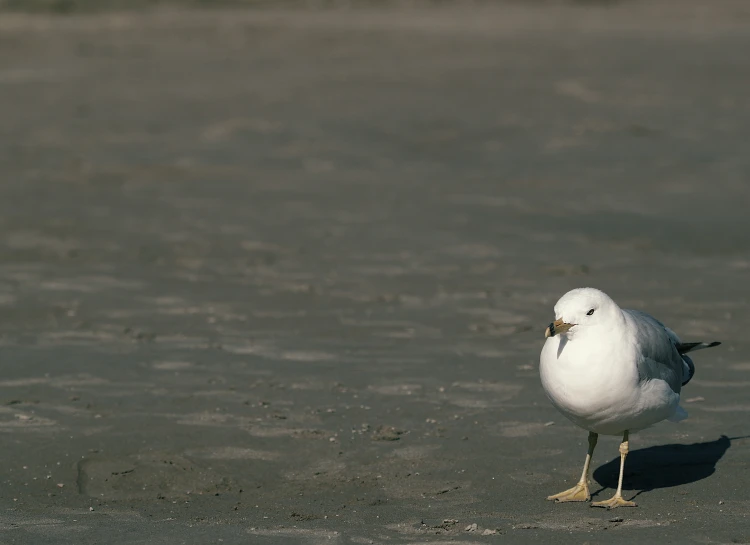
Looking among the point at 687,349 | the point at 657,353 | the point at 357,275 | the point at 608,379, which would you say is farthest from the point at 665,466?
the point at 357,275

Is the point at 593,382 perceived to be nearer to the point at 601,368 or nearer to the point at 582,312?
the point at 601,368

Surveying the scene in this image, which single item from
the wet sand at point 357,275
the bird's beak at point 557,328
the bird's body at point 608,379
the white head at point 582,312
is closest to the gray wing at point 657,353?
the bird's body at point 608,379

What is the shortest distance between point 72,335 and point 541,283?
360 centimetres

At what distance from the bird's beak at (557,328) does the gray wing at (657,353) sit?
394mm

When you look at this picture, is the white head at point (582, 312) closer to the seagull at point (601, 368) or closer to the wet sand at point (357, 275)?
the seagull at point (601, 368)

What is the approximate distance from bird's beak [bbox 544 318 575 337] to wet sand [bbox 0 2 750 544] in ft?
2.86

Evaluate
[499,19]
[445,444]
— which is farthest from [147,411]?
[499,19]

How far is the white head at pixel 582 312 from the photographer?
568 cm

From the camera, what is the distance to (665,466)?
6.57 metres

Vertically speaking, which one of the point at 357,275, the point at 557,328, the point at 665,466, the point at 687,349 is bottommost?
the point at 665,466

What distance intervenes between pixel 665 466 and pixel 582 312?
53.1 inches

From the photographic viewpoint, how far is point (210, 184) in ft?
42.1

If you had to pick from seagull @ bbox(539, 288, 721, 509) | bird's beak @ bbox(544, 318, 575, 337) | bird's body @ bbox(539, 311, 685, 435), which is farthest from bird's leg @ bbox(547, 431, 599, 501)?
bird's beak @ bbox(544, 318, 575, 337)

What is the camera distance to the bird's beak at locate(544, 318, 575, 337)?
556 centimetres
